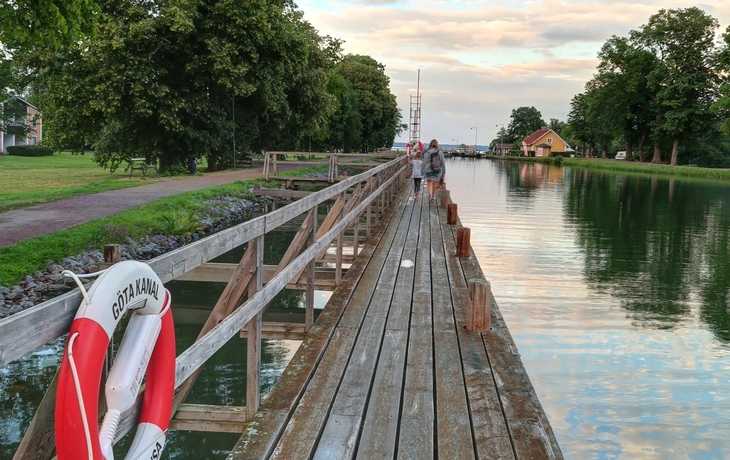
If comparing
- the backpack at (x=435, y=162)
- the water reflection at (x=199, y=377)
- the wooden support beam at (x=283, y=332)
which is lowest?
the water reflection at (x=199, y=377)

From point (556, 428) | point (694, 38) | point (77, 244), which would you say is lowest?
point (556, 428)

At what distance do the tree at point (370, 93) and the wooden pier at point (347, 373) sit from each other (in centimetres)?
6326

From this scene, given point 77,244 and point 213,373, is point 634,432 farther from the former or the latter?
point 77,244

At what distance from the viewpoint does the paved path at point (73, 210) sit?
11.6m

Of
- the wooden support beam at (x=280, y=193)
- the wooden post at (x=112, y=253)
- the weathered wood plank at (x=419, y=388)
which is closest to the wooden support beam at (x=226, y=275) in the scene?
the wooden post at (x=112, y=253)

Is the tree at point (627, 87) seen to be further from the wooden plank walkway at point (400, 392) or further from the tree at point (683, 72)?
the wooden plank walkway at point (400, 392)

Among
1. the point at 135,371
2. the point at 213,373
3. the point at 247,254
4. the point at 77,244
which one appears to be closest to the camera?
the point at 135,371

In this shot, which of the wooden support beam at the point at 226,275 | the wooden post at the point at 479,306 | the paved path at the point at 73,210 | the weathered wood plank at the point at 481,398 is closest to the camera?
the weathered wood plank at the point at 481,398

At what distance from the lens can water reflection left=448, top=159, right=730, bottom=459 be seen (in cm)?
606

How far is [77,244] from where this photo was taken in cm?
1102

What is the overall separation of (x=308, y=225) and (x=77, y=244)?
648cm

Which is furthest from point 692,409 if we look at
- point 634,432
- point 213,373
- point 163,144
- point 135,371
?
point 163,144

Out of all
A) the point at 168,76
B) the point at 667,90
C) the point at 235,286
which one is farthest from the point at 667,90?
the point at 235,286

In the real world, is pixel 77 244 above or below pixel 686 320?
above
